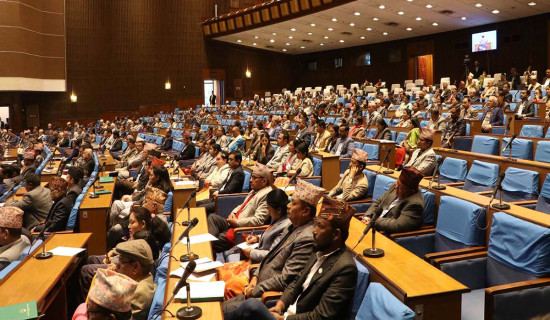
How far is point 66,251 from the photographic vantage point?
3.80 meters

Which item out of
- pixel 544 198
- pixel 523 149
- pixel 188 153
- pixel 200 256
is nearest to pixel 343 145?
pixel 523 149

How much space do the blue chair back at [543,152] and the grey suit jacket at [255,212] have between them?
294 centimetres

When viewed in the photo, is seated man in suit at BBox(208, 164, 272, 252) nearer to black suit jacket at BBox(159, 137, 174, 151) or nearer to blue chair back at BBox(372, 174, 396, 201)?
blue chair back at BBox(372, 174, 396, 201)

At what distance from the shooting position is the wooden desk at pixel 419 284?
2242mm

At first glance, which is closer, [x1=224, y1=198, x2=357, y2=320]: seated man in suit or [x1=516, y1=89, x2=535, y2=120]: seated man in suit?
[x1=224, y1=198, x2=357, y2=320]: seated man in suit

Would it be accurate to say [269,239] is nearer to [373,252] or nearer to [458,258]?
[373,252]

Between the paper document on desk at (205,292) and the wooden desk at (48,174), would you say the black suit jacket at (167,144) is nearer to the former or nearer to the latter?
the wooden desk at (48,174)

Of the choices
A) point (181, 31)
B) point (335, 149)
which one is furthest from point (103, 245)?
point (181, 31)

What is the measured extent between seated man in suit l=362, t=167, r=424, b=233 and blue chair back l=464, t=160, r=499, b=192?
127 centimetres

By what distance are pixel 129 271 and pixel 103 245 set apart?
2.81 meters

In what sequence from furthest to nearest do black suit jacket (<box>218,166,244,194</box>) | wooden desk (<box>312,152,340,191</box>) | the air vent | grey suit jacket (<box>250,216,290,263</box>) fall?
1. the air vent
2. wooden desk (<box>312,152,340,191</box>)
3. black suit jacket (<box>218,166,244,194</box>)
4. grey suit jacket (<box>250,216,290,263</box>)

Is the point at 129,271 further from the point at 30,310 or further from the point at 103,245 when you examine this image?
the point at 103,245

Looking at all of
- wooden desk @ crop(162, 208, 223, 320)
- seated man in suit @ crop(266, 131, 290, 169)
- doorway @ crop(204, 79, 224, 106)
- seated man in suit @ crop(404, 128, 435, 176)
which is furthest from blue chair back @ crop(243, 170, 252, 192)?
doorway @ crop(204, 79, 224, 106)

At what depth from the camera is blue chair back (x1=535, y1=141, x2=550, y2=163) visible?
511 cm
